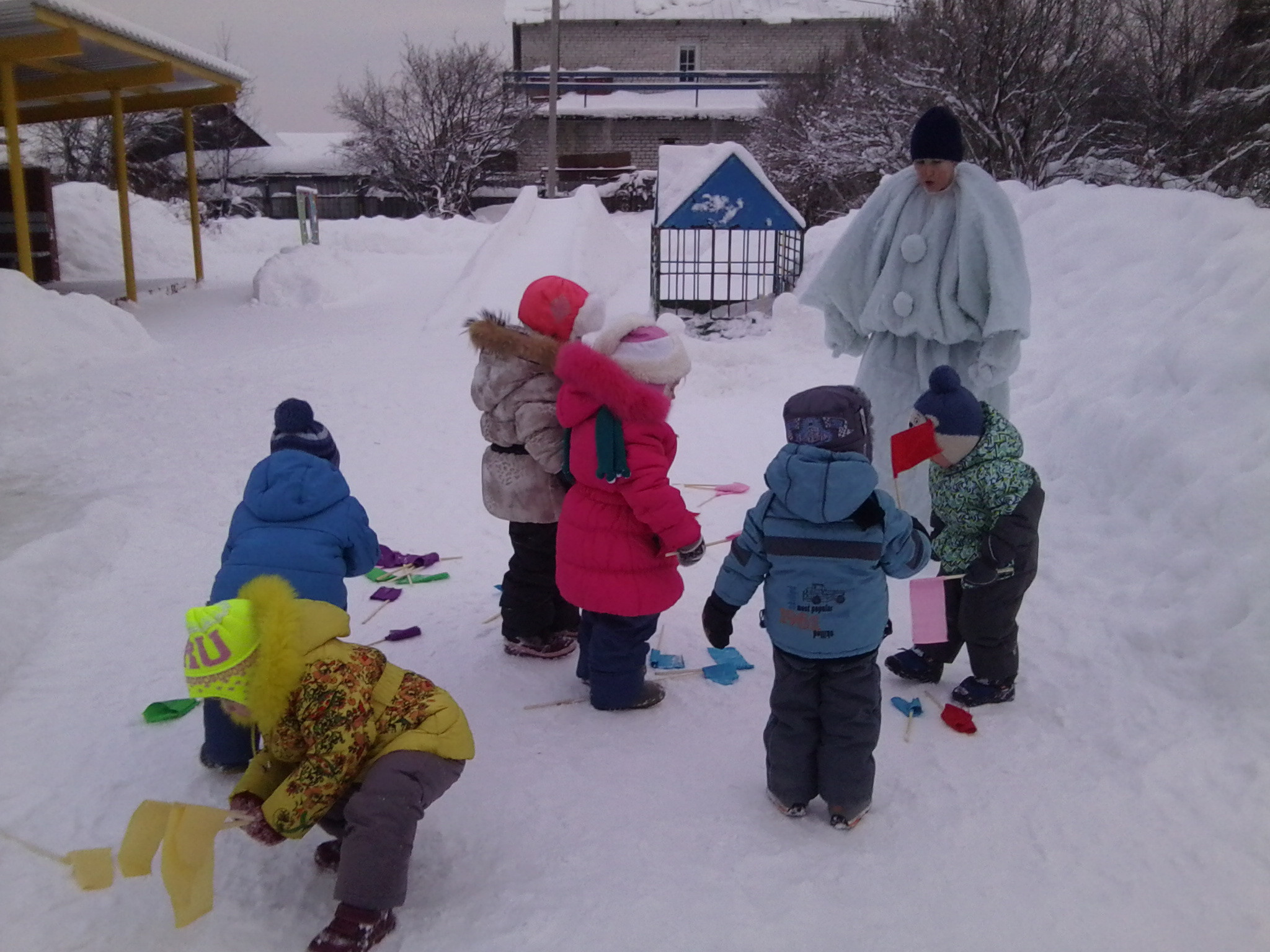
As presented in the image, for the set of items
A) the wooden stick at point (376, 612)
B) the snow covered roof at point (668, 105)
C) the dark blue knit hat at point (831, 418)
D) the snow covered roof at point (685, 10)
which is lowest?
the wooden stick at point (376, 612)

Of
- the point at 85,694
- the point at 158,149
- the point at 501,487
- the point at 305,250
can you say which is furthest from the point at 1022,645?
the point at 158,149

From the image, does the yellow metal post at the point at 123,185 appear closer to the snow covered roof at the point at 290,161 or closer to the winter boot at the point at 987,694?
the winter boot at the point at 987,694

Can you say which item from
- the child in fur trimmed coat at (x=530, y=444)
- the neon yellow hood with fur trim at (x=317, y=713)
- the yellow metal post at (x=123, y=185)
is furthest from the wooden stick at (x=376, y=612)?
the yellow metal post at (x=123, y=185)

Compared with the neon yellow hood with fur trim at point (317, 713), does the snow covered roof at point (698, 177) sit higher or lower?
higher

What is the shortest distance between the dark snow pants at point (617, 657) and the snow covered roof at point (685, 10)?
36019 millimetres

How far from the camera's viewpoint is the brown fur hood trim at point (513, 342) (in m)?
3.65

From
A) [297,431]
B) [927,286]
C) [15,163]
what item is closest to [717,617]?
[297,431]

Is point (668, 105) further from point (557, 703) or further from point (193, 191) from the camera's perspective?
point (557, 703)

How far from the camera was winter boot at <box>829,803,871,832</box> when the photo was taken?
9.31ft

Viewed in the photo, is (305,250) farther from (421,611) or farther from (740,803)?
(740,803)

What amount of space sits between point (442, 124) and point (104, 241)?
15.6 m

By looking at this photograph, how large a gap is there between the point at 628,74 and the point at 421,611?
34.1 metres

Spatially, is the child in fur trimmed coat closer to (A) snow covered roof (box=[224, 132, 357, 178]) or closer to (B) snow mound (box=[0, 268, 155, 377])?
(B) snow mound (box=[0, 268, 155, 377])

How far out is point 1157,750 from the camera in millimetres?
3098
